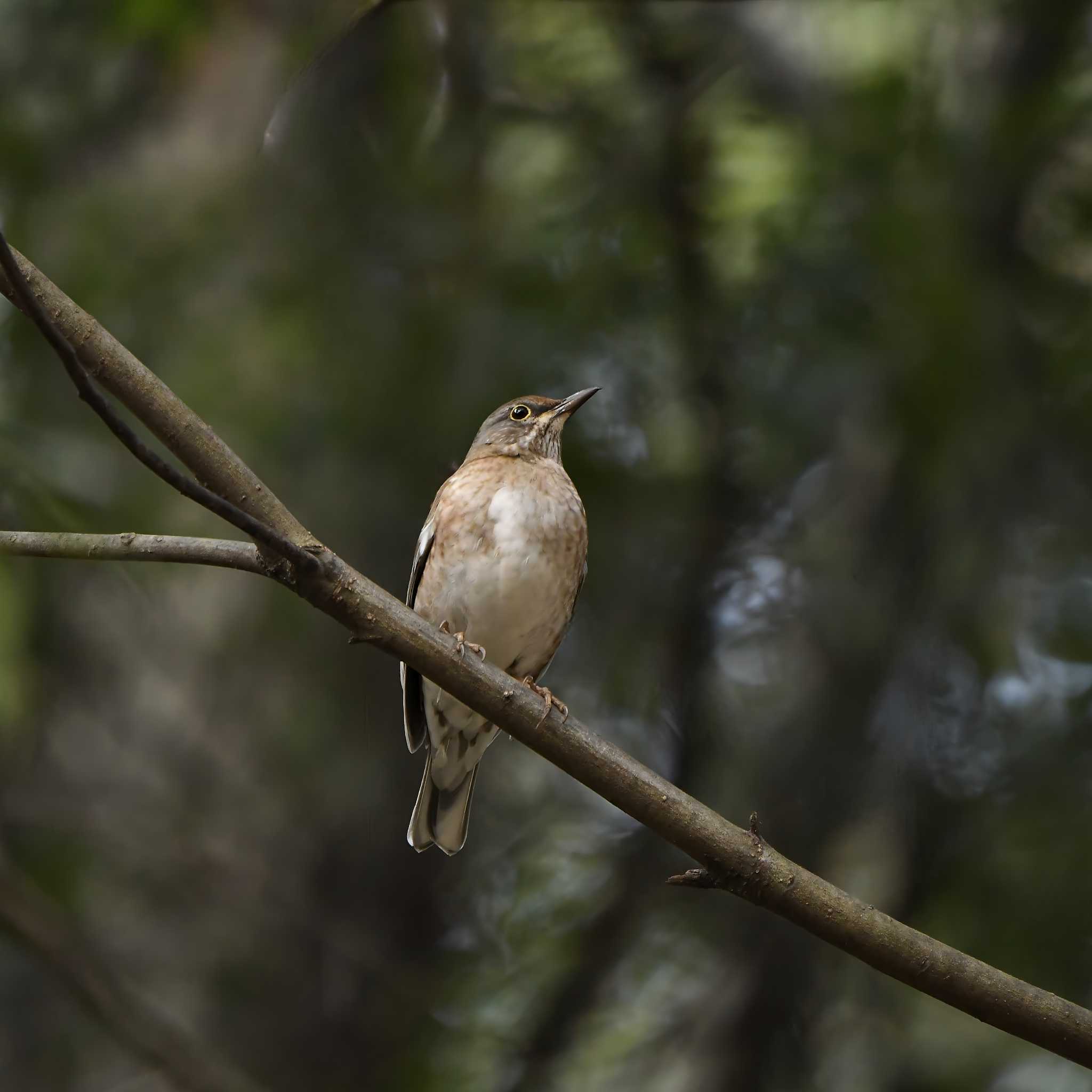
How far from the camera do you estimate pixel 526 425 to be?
233 inches

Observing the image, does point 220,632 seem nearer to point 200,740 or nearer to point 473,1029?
point 200,740

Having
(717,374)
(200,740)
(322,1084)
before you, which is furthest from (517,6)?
(322,1084)

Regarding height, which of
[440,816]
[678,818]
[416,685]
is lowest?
[440,816]

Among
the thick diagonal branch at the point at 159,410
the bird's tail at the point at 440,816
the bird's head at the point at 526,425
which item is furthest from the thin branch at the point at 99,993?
the bird's head at the point at 526,425

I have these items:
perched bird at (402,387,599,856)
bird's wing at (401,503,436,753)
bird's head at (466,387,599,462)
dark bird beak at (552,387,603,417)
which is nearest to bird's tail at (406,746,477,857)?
perched bird at (402,387,599,856)

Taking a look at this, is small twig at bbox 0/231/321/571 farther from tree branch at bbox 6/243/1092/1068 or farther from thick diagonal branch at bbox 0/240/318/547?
tree branch at bbox 6/243/1092/1068

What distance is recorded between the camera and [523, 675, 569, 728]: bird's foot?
3.45 m

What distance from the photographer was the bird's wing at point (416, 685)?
18.0ft

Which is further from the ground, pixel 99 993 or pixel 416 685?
pixel 416 685

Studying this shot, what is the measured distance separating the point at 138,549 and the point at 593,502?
309 cm

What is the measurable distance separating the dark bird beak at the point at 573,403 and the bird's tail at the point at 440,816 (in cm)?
168

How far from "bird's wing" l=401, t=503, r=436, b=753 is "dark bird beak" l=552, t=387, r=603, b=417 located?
745 millimetres

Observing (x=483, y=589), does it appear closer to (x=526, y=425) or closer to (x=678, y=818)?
(x=526, y=425)

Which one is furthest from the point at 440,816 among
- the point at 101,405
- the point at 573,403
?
the point at 101,405
